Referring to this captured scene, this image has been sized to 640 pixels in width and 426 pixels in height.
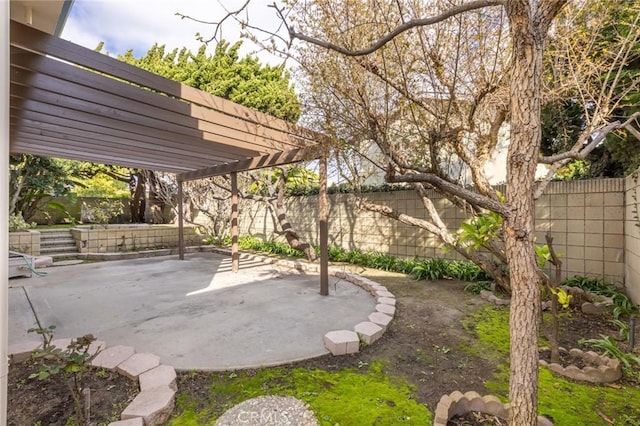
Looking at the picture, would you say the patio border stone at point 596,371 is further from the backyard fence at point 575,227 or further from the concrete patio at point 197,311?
the concrete patio at point 197,311

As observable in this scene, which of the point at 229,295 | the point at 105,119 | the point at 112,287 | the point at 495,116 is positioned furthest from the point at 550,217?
the point at 112,287

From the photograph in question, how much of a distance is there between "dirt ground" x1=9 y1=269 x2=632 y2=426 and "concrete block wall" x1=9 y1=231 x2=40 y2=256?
22.6ft

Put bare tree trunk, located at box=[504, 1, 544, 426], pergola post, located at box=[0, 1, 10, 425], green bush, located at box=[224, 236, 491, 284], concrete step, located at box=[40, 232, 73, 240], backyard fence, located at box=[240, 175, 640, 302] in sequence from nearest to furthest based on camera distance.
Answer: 1. pergola post, located at box=[0, 1, 10, 425]
2. bare tree trunk, located at box=[504, 1, 544, 426]
3. backyard fence, located at box=[240, 175, 640, 302]
4. green bush, located at box=[224, 236, 491, 284]
5. concrete step, located at box=[40, 232, 73, 240]

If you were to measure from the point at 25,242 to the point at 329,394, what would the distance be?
9.20 m

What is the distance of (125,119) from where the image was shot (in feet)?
12.7

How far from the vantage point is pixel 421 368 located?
2602 millimetres

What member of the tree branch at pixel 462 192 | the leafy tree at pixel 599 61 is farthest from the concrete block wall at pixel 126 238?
the leafy tree at pixel 599 61

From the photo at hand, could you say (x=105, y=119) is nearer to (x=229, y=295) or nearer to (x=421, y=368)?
(x=229, y=295)

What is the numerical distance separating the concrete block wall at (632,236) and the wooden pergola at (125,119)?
3872mm

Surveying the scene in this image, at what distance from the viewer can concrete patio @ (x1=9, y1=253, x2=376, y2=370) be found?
2949 mm

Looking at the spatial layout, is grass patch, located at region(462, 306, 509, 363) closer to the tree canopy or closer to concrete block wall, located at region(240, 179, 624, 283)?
concrete block wall, located at region(240, 179, 624, 283)

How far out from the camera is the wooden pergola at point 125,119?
2779mm

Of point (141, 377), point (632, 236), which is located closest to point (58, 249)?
point (141, 377)

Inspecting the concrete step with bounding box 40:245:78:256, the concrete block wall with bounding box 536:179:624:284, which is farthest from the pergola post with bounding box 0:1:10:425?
the concrete step with bounding box 40:245:78:256
